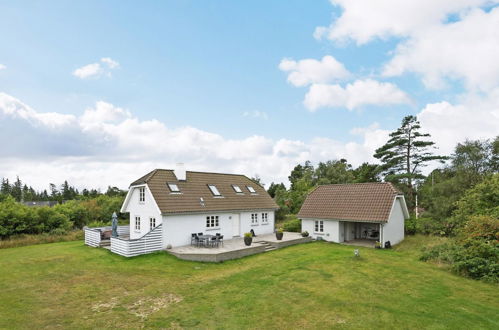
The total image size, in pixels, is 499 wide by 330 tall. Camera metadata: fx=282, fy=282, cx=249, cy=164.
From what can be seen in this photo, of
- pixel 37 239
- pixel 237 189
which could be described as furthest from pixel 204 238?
pixel 37 239

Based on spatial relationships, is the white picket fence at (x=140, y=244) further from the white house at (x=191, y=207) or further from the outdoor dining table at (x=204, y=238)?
the outdoor dining table at (x=204, y=238)

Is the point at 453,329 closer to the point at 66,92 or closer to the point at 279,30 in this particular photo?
the point at 279,30

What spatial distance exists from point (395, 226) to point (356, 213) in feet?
11.2

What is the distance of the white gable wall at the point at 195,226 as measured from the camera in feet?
60.2

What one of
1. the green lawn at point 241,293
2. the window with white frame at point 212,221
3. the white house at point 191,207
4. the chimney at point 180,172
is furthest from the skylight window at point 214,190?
the green lawn at point 241,293

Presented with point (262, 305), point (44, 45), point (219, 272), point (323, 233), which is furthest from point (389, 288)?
point (44, 45)

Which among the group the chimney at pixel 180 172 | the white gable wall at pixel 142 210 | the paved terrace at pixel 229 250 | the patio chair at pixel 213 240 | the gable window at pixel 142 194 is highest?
the chimney at pixel 180 172

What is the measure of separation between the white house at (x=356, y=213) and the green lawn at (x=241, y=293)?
15.2ft

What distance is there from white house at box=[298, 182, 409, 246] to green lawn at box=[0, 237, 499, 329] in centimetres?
465

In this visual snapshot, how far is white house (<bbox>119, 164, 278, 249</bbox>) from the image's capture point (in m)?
18.7

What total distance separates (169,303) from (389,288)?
8.38 metres

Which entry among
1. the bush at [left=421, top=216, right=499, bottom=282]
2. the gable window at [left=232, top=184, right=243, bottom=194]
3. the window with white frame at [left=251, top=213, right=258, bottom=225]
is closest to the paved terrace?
the window with white frame at [left=251, top=213, right=258, bottom=225]

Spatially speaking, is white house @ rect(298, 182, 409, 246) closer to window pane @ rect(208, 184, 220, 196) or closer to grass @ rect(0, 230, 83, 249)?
window pane @ rect(208, 184, 220, 196)

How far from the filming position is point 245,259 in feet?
55.3
